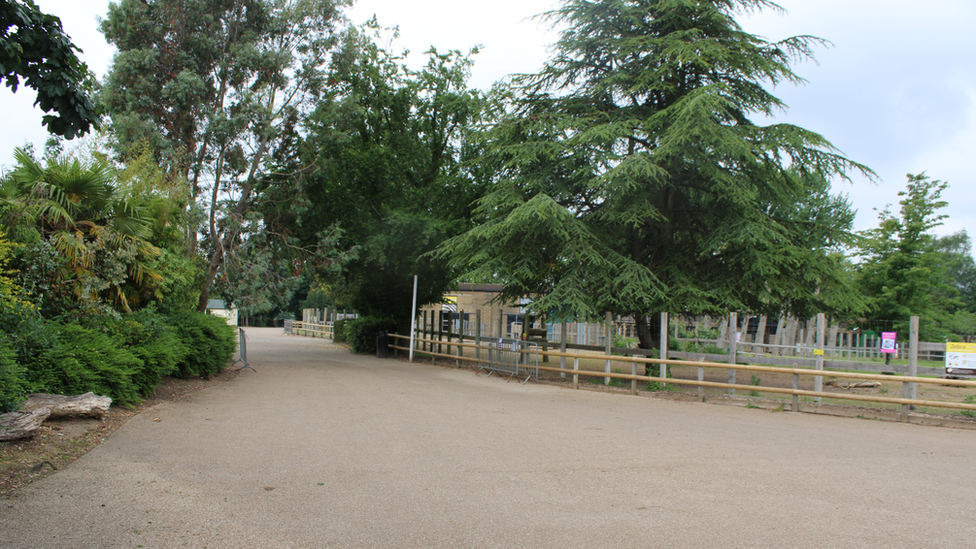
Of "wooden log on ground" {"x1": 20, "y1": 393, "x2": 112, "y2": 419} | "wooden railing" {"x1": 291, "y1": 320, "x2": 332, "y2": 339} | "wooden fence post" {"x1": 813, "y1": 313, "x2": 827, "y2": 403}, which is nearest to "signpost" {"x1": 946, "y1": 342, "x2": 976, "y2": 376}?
"wooden fence post" {"x1": 813, "y1": 313, "x2": 827, "y2": 403}

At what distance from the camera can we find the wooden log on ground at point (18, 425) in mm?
6410

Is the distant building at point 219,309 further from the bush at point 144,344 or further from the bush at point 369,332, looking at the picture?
the bush at point 144,344

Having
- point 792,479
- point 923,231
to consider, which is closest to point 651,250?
point 792,479

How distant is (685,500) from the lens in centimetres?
568

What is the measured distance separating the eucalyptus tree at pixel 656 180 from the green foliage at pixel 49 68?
9908mm

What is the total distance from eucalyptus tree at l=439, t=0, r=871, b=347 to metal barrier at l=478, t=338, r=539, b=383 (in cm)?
122

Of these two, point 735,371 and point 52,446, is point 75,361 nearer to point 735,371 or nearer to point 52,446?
point 52,446

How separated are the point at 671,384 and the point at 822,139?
7139 mm

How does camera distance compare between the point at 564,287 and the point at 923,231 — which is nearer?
the point at 564,287

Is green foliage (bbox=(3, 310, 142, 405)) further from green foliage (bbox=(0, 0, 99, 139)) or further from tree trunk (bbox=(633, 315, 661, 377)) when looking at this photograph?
tree trunk (bbox=(633, 315, 661, 377))

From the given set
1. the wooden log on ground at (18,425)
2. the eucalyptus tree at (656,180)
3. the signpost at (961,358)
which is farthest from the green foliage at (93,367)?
the signpost at (961,358)

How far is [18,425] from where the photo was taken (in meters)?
6.50

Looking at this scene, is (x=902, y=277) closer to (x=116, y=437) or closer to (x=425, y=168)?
(x=425, y=168)

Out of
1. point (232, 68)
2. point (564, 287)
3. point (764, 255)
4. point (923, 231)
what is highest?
point (232, 68)
